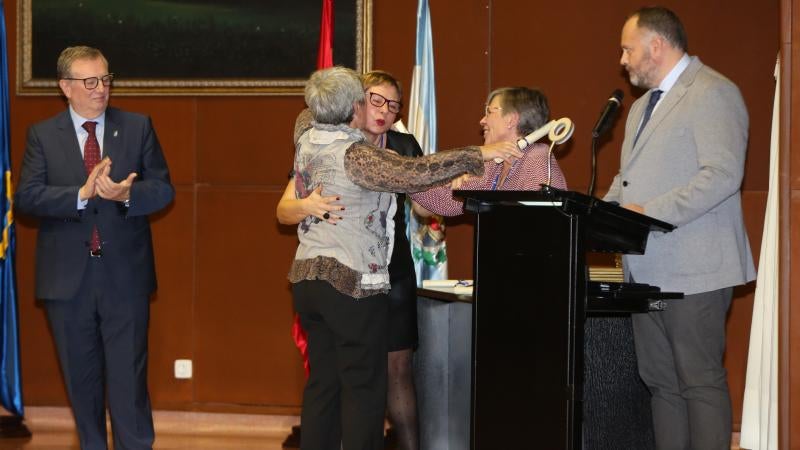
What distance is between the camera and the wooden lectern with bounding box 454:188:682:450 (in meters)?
3.17

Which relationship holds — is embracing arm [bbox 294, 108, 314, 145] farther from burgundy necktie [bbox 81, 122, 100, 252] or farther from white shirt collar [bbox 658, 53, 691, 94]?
white shirt collar [bbox 658, 53, 691, 94]

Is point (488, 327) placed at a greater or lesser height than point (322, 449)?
greater

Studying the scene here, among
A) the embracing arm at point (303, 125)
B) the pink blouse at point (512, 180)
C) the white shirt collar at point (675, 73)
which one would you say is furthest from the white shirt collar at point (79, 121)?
the white shirt collar at point (675, 73)

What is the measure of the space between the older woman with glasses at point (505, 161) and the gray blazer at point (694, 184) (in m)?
0.36

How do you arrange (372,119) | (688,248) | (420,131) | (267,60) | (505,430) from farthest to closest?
(267,60), (420,131), (372,119), (688,248), (505,430)

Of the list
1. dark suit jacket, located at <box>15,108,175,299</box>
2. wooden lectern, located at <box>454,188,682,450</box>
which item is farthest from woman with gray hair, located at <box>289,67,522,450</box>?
dark suit jacket, located at <box>15,108,175,299</box>

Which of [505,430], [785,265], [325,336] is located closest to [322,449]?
[325,336]

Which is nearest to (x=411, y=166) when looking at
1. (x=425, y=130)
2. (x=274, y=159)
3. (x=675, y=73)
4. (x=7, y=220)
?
(x=675, y=73)

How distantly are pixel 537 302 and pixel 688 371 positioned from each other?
693mm

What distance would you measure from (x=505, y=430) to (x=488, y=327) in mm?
337

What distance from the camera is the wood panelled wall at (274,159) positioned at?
5523 mm

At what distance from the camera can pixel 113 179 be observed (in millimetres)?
4402

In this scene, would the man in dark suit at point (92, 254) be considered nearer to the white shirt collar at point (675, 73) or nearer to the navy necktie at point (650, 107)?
the navy necktie at point (650, 107)

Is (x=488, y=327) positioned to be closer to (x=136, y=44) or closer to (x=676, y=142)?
(x=676, y=142)
